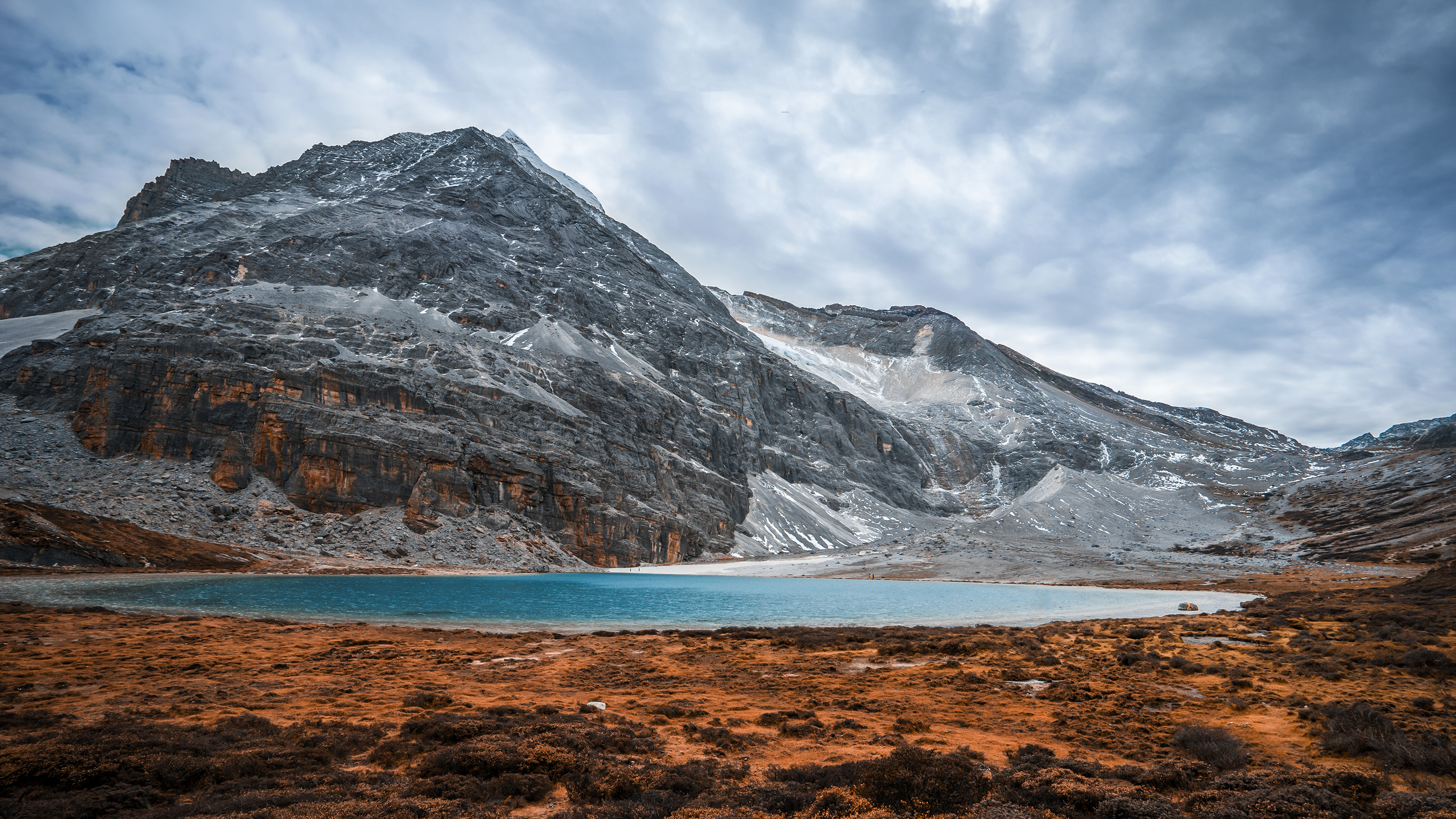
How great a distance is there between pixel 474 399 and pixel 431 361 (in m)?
11.5

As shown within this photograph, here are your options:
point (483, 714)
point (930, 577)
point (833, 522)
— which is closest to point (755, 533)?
point (833, 522)

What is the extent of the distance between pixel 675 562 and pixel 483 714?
298 feet

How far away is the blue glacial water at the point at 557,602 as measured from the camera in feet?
104

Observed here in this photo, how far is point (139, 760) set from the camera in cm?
836

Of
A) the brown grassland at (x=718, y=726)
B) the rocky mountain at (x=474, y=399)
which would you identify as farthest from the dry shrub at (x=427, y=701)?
the rocky mountain at (x=474, y=399)

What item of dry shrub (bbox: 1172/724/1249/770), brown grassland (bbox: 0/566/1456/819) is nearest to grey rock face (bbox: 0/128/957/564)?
brown grassland (bbox: 0/566/1456/819)

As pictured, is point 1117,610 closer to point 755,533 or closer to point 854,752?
point 854,752

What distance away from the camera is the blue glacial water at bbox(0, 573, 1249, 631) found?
31594 mm

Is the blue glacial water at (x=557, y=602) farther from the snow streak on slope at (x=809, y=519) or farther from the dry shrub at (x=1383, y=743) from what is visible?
the snow streak on slope at (x=809, y=519)

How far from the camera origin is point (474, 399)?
94000mm

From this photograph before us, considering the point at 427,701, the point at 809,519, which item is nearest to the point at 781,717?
the point at 427,701

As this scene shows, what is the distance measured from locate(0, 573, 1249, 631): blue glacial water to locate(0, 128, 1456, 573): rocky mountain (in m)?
23.0

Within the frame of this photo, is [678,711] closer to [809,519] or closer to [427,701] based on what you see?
[427,701]

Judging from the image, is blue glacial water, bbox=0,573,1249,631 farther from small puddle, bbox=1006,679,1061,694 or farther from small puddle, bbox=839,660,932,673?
small puddle, bbox=1006,679,1061,694
